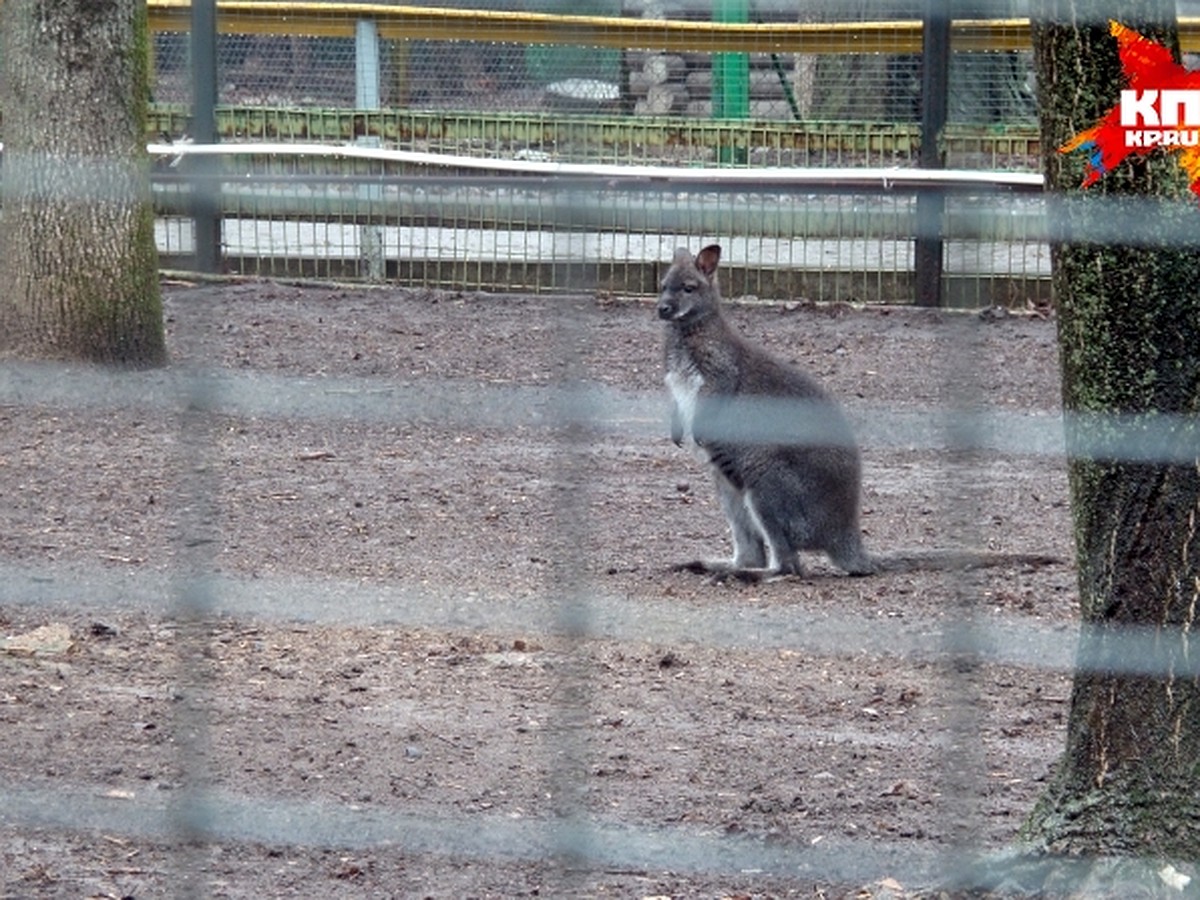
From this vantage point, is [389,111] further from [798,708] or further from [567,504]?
[798,708]

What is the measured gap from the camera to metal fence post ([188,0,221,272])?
233cm

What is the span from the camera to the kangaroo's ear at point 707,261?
20.5 feet

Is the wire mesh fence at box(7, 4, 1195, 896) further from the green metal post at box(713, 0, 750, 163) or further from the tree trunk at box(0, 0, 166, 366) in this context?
the tree trunk at box(0, 0, 166, 366)

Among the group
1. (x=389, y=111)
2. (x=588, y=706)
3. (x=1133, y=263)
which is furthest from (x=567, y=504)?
(x=389, y=111)

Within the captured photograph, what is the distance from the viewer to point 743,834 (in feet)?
11.3

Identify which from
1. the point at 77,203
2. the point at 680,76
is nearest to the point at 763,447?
the point at 680,76

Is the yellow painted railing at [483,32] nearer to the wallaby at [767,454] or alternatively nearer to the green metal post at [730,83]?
the green metal post at [730,83]

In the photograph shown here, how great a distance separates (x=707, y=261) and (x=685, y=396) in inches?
21.0

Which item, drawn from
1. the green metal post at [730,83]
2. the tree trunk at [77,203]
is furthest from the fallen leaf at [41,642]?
the green metal post at [730,83]

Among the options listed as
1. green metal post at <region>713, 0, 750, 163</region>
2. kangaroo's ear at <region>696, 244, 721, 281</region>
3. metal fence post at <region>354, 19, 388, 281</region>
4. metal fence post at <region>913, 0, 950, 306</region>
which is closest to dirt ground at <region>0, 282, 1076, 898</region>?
kangaroo's ear at <region>696, 244, 721, 281</region>

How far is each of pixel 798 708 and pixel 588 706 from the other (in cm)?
45

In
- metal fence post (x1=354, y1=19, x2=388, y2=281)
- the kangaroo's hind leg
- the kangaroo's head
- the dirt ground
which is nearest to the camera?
the dirt ground

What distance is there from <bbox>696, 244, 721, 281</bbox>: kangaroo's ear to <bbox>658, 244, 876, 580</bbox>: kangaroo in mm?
237

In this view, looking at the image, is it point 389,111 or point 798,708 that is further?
point 389,111
